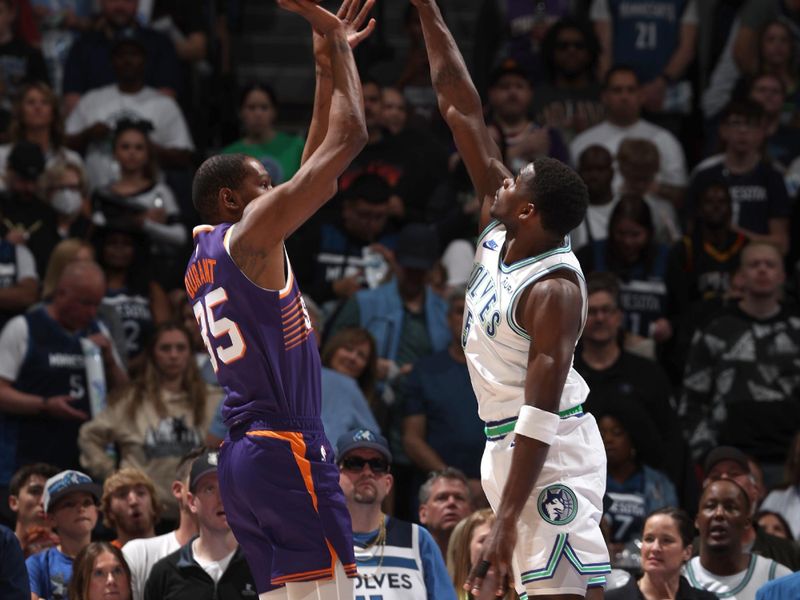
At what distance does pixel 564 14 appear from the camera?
13758 mm

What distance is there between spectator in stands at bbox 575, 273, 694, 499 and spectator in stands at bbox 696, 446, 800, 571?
0.85 meters

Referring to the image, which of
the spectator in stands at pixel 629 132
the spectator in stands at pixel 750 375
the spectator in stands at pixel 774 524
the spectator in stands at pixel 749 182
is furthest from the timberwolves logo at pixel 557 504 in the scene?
the spectator in stands at pixel 629 132

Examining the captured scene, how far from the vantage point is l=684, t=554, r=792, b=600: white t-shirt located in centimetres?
798

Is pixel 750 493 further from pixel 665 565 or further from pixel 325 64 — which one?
pixel 325 64

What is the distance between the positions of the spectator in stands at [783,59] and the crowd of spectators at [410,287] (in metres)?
0.03

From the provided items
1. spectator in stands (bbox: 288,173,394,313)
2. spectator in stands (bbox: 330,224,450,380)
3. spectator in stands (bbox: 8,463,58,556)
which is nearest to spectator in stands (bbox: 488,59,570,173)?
spectator in stands (bbox: 288,173,394,313)

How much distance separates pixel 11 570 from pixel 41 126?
5.87 meters

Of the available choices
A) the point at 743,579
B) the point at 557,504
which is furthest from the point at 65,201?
the point at 557,504

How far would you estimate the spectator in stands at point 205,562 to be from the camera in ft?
25.2

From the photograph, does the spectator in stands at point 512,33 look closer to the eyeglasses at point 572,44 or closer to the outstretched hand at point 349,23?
the eyeglasses at point 572,44

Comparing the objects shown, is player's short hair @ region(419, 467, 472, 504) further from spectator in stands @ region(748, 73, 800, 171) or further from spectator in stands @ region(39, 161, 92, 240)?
spectator in stands @ region(748, 73, 800, 171)

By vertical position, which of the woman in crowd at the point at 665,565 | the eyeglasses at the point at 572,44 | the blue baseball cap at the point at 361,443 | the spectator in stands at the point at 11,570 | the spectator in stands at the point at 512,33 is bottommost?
the woman in crowd at the point at 665,565

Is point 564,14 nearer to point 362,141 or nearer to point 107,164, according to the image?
point 107,164

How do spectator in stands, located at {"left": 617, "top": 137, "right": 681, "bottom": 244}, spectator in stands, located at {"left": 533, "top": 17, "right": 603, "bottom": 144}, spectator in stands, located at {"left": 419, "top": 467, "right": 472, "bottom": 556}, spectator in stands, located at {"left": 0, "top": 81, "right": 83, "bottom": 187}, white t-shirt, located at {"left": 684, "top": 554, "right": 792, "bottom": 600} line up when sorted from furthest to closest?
spectator in stands, located at {"left": 533, "top": 17, "right": 603, "bottom": 144}, spectator in stands, located at {"left": 617, "top": 137, "right": 681, "bottom": 244}, spectator in stands, located at {"left": 0, "top": 81, "right": 83, "bottom": 187}, spectator in stands, located at {"left": 419, "top": 467, "right": 472, "bottom": 556}, white t-shirt, located at {"left": 684, "top": 554, "right": 792, "bottom": 600}
